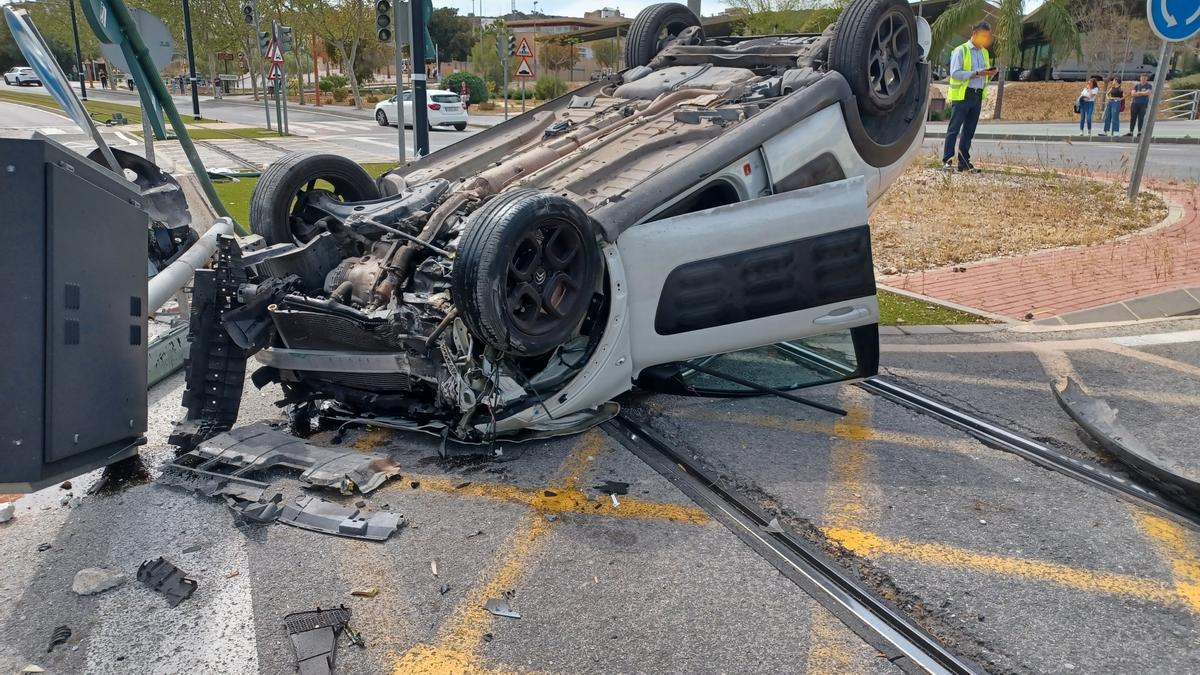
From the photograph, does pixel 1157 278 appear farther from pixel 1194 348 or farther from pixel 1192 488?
pixel 1192 488

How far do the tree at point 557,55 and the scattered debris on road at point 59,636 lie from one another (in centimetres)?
4983

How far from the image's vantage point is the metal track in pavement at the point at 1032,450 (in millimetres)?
3625

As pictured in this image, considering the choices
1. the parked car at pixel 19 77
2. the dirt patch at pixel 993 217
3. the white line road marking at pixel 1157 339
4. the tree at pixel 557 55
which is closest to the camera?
the white line road marking at pixel 1157 339

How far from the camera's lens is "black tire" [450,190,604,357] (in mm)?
3436

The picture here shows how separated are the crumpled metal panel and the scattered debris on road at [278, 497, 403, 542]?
0.14 metres

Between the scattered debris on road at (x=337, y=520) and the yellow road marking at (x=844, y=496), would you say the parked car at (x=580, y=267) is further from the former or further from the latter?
the scattered debris on road at (x=337, y=520)

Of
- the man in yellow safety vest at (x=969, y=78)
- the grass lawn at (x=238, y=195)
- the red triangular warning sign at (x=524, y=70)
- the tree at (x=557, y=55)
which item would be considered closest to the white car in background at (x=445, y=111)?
the red triangular warning sign at (x=524, y=70)

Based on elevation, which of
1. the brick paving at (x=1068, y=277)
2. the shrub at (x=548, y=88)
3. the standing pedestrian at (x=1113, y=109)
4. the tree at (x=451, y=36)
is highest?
the tree at (x=451, y=36)

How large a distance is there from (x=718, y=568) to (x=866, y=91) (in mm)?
3046

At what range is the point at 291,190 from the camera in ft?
15.3

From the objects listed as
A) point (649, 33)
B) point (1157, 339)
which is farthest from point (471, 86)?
point (1157, 339)

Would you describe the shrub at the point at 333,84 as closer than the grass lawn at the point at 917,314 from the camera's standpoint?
No

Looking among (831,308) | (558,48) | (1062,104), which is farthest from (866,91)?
(558,48)

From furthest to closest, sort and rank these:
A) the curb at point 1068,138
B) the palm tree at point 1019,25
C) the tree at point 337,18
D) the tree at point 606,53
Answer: the tree at point 606,53, the tree at point 337,18, the palm tree at point 1019,25, the curb at point 1068,138
